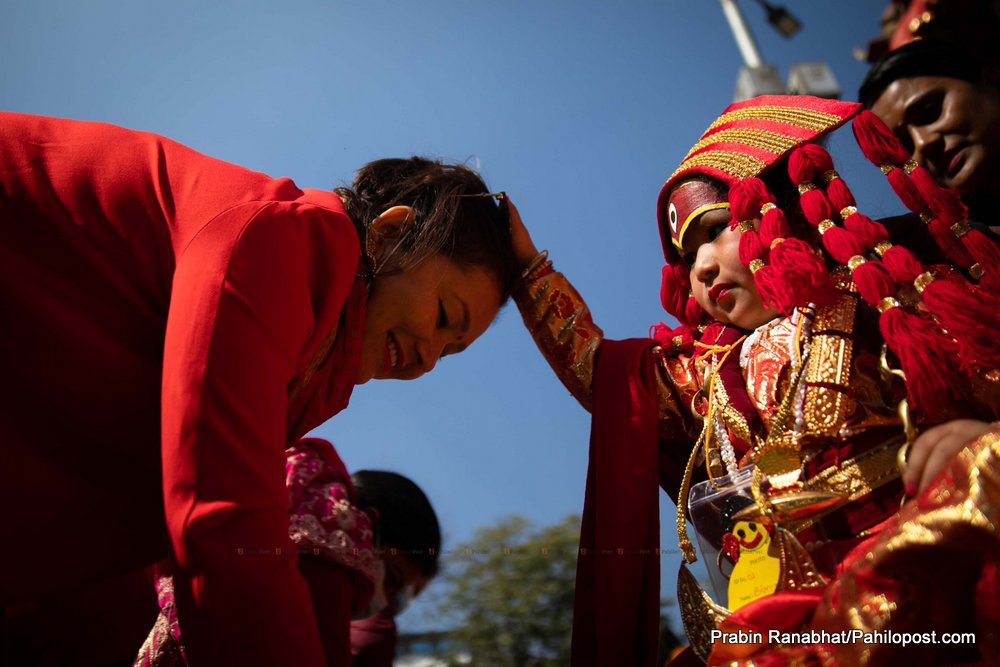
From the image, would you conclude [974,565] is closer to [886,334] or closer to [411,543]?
[886,334]

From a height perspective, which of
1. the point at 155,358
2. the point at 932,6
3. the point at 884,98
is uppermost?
the point at 932,6

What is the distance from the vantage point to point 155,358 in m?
1.38

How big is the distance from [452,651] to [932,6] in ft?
8.98

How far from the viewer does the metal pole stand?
175 inches

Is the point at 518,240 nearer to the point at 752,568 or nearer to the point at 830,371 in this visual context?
the point at 830,371

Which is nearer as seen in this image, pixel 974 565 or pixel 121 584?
pixel 974 565

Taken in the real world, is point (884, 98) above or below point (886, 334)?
above

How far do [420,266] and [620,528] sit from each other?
74 cm

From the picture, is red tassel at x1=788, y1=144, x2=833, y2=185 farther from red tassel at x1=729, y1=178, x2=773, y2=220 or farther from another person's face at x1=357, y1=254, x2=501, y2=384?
another person's face at x1=357, y1=254, x2=501, y2=384

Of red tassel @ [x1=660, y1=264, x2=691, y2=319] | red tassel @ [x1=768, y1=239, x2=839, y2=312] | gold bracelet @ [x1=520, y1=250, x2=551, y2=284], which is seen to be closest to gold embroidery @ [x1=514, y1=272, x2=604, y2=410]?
gold bracelet @ [x1=520, y1=250, x2=551, y2=284]

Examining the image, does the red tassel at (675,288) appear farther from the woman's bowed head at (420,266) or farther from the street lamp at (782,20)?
the street lamp at (782,20)

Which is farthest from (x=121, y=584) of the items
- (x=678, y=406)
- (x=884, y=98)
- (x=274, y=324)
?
(x=884, y=98)

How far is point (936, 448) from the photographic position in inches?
47.9

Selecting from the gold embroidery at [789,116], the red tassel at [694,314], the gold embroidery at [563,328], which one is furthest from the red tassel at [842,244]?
the gold embroidery at [563,328]
